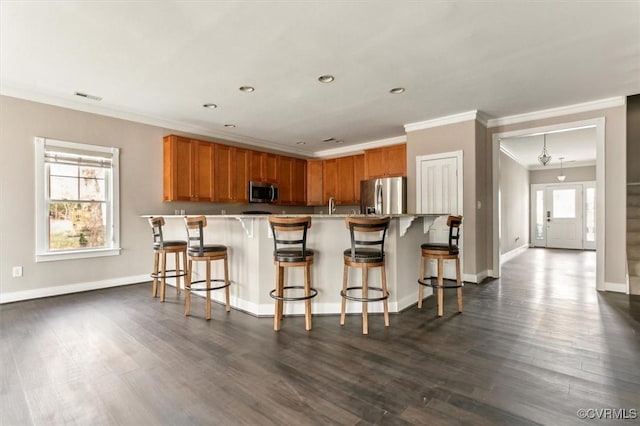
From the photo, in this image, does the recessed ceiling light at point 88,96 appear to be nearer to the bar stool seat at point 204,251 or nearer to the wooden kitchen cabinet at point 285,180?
the bar stool seat at point 204,251

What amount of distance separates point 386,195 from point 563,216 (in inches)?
301

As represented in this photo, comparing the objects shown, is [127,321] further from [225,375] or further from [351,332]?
[351,332]

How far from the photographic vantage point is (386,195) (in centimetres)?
581

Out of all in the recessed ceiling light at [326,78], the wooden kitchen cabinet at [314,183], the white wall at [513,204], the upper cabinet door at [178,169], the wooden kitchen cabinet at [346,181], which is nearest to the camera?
the recessed ceiling light at [326,78]

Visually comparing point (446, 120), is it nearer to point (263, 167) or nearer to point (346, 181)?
point (346, 181)

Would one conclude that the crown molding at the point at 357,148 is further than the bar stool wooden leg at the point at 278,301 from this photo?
Yes

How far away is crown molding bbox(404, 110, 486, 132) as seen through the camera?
15.6ft

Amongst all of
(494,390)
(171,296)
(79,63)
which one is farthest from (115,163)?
(494,390)

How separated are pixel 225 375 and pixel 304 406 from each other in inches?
25.0

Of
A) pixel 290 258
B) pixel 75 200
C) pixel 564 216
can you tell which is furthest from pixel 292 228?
pixel 564 216

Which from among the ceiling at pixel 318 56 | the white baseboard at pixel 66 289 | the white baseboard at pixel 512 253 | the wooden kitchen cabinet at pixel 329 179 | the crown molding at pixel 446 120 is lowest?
the white baseboard at pixel 512 253

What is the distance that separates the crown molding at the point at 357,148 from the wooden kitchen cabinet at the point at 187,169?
2950 millimetres

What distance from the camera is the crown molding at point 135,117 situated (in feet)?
12.9

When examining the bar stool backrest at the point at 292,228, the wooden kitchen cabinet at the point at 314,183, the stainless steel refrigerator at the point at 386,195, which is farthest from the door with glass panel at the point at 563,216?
the bar stool backrest at the point at 292,228
